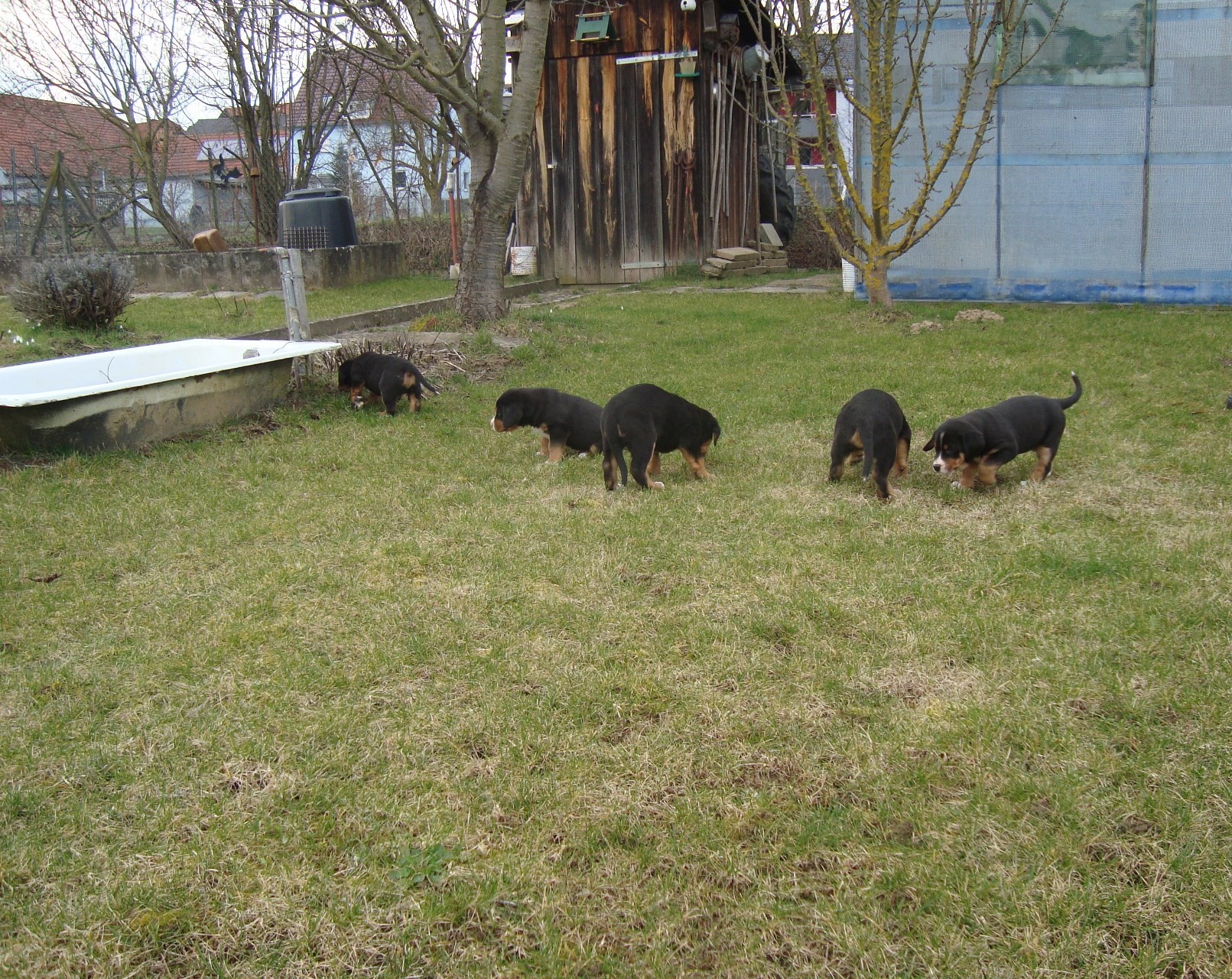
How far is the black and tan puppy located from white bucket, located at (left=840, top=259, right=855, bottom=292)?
888 cm

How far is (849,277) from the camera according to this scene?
15.1 metres

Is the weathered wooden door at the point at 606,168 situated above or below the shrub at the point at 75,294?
above

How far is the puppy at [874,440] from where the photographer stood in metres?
5.73

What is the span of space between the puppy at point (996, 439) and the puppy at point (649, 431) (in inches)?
53.8

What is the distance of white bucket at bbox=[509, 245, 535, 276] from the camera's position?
63.1ft

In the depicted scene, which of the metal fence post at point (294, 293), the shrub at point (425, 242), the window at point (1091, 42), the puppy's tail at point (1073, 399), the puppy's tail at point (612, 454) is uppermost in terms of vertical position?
the window at point (1091, 42)

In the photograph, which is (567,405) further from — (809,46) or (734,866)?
(809,46)

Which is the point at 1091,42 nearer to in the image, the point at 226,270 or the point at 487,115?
the point at 487,115

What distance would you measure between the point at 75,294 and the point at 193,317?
1.82m

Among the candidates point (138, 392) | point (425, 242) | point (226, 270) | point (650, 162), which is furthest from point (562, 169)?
point (138, 392)

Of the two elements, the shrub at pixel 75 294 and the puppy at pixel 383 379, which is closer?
the puppy at pixel 383 379

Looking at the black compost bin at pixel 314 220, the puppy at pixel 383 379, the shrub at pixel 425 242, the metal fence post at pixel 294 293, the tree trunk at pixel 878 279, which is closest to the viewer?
the puppy at pixel 383 379

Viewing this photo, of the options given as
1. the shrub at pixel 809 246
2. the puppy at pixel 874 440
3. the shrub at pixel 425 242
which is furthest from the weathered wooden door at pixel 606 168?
the puppy at pixel 874 440

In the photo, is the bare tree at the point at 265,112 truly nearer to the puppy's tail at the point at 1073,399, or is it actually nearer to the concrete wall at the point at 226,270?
the concrete wall at the point at 226,270
